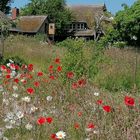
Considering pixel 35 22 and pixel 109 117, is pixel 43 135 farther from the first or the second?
pixel 35 22

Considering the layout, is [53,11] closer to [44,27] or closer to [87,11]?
[87,11]

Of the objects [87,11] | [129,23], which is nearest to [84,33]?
Result: [87,11]

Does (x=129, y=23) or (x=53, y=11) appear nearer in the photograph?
(x=129, y=23)

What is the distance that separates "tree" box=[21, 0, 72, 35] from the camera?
67.3 m

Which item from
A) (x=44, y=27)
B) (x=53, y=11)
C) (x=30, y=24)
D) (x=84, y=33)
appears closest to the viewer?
(x=30, y=24)

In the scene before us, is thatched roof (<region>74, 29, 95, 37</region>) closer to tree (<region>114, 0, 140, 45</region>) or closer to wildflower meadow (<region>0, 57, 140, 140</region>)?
tree (<region>114, 0, 140, 45</region>)

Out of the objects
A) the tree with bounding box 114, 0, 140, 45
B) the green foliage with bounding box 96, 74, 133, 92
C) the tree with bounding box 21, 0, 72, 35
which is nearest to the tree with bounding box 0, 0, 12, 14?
the tree with bounding box 21, 0, 72, 35

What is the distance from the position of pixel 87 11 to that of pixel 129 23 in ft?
105

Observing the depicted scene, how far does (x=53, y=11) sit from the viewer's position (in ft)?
227

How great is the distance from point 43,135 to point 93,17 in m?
65.0

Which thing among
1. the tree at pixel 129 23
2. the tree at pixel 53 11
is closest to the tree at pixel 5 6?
the tree at pixel 53 11

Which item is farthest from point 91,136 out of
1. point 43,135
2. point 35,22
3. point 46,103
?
point 35,22

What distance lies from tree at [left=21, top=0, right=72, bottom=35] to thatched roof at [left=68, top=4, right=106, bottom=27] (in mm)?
2143

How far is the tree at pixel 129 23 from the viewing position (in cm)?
3969
